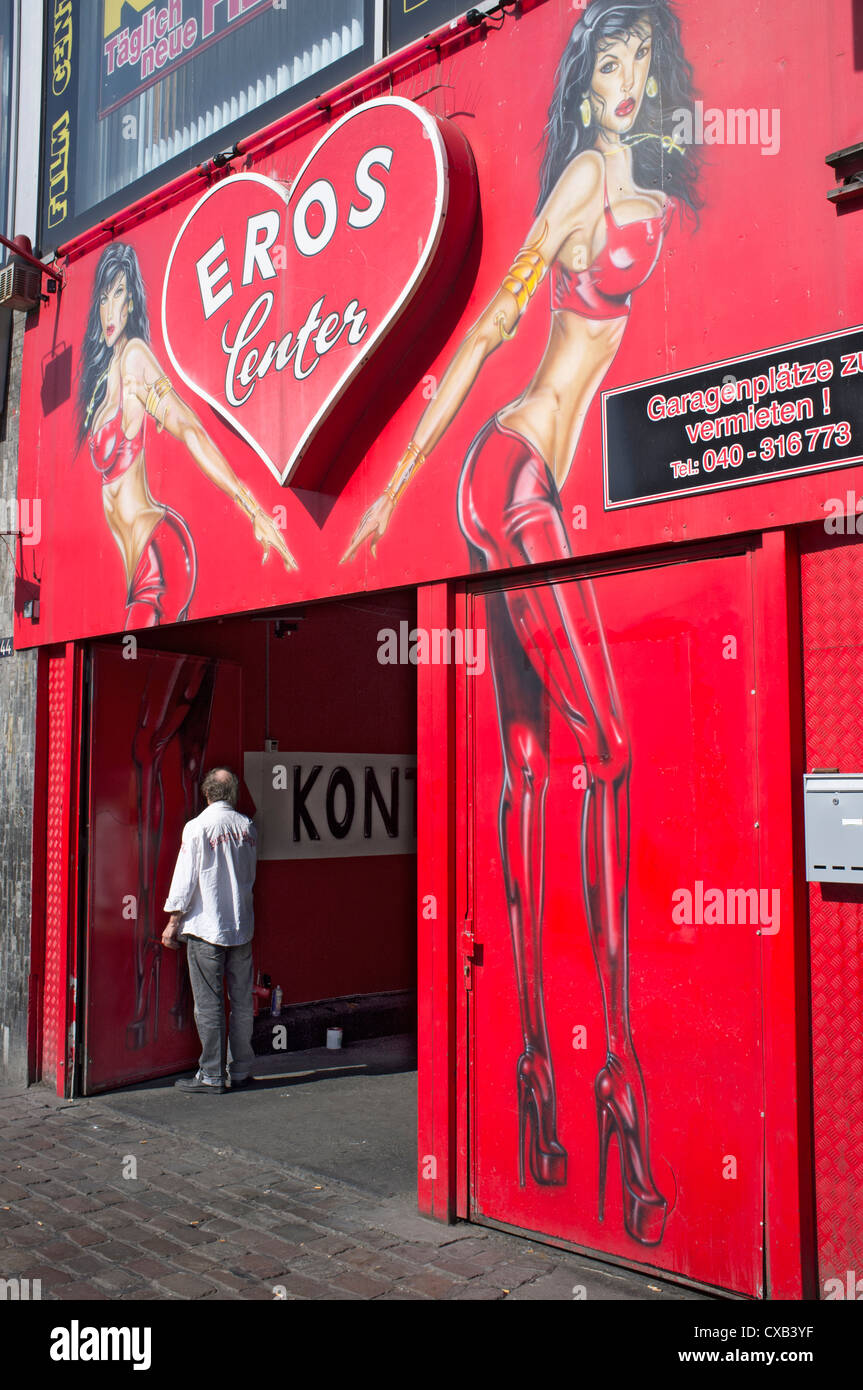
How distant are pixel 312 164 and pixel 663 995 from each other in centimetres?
433

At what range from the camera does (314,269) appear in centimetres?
588

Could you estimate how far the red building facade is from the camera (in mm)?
4031

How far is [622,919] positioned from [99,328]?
547 cm

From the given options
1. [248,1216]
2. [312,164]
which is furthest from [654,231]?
[248,1216]

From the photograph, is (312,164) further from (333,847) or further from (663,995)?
(333,847)

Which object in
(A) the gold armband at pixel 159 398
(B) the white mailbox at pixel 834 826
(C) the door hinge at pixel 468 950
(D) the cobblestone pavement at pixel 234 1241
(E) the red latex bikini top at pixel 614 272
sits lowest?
(D) the cobblestone pavement at pixel 234 1241

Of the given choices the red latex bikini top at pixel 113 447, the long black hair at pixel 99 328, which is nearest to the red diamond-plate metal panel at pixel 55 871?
the red latex bikini top at pixel 113 447

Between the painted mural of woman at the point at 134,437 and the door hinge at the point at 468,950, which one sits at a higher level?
the painted mural of woman at the point at 134,437

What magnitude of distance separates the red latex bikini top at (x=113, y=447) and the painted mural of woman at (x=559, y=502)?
2986 mm

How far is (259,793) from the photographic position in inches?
338

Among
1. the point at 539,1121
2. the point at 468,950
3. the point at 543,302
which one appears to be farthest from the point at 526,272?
the point at 539,1121

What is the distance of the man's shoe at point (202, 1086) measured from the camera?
24.6ft

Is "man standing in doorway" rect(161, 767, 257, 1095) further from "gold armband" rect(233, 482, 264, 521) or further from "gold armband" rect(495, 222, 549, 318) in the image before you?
"gold armband" rect(495, 222, 549, 318)

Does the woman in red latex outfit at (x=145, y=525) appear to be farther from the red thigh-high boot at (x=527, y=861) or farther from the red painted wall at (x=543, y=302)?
the red thigh-high boot at (x=527, y=861)
